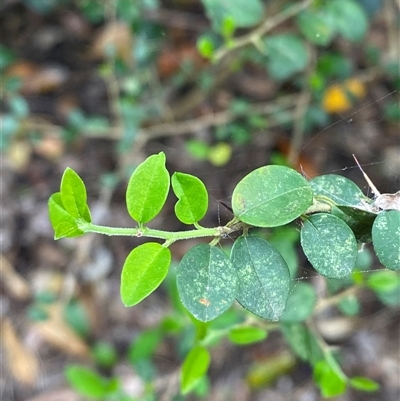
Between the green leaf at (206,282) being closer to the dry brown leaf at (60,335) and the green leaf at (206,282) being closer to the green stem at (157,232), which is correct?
the green stem at (157,232)

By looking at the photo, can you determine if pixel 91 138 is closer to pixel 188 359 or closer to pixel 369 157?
pixel 369 157

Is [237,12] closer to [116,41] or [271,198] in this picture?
[271,198]

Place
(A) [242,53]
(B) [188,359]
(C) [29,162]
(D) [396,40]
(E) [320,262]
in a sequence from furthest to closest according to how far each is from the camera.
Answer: (C) [29,162], (D) [396,40], (A) [242,53], (B) [188,359], (E) [320,262]

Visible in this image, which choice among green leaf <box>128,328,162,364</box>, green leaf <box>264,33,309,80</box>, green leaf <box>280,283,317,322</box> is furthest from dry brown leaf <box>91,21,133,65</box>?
green leaf <box>280,283,317,322</box>

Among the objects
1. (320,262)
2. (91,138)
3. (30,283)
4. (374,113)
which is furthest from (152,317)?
(320,262)

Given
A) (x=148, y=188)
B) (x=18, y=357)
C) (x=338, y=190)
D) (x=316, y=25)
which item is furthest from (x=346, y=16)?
(x=18, y=357)

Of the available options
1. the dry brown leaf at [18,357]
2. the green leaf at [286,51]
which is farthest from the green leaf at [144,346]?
the green leaf at [286,51]
